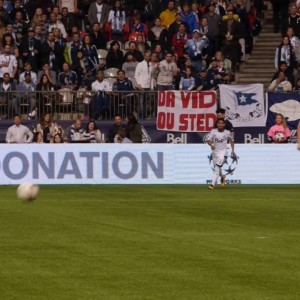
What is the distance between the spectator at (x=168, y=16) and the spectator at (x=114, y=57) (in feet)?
10.1

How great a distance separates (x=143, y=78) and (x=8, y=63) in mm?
4503

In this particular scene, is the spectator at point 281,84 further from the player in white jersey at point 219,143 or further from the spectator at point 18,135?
the spectator at point 18,135

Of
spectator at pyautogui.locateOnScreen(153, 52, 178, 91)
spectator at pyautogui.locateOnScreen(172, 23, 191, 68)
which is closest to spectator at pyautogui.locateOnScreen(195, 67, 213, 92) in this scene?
spectator at pyautogui.locateOnScreen(153, 52, 178, 91)

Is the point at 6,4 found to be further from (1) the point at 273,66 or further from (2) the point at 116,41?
(1) the point at 273,66

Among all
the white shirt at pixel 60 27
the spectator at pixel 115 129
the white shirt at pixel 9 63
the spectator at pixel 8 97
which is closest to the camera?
the spectator at pixel 115 129

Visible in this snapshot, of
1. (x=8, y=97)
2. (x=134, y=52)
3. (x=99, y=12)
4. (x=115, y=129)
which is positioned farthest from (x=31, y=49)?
(x=115, y=129)

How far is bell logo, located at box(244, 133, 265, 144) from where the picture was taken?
38.6 m

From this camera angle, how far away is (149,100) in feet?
127

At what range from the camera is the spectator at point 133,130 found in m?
37.1

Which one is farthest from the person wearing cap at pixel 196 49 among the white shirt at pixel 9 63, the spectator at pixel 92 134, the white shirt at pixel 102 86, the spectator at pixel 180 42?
the white shirt at pixel 9 63

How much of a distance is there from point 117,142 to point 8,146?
409 cm

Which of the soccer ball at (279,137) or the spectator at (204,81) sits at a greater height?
the spectator at (204,81)

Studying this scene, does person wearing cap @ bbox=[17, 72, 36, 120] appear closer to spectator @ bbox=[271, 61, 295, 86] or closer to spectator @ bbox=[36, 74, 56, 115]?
spectator @ bbox=[36, 74, 56, 115]

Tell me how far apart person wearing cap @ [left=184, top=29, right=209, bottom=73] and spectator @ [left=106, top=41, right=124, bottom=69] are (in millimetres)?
2375
